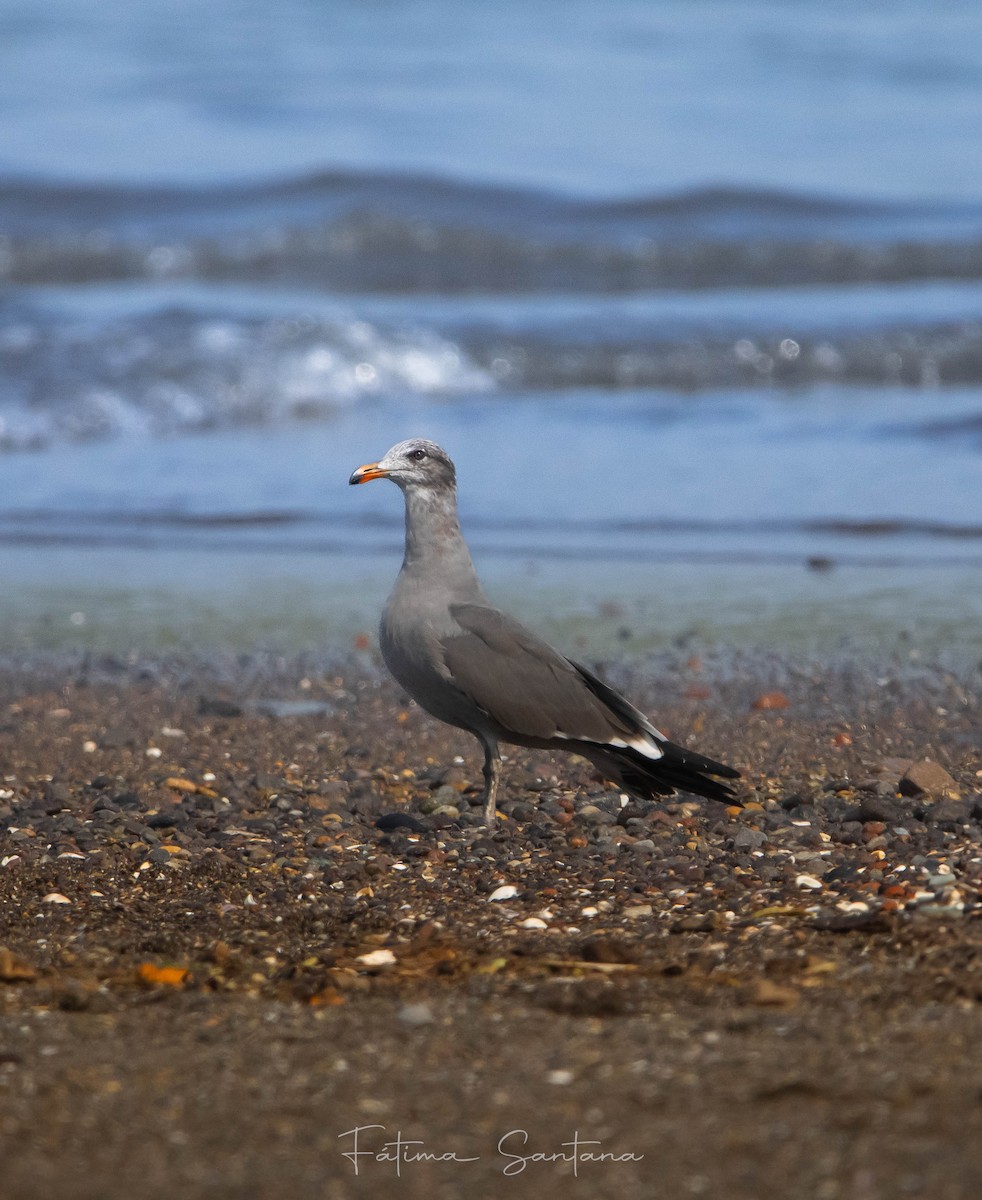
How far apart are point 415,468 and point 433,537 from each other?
26 cm

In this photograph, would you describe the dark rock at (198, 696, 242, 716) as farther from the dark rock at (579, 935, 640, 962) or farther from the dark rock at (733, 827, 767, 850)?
the dark rock at (579, 935, 640, 962)

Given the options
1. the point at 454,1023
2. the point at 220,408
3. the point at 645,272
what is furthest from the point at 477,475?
the point at 645,272

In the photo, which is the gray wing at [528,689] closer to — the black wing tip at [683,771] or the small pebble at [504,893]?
the black wing tip at [683,771]

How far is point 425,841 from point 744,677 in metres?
2.18

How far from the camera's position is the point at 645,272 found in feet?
63.3

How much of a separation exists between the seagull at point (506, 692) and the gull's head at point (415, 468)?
0.93 feet

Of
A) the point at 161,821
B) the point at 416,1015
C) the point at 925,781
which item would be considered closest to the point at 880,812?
the point at 925,781

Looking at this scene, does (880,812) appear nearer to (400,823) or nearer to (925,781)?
(925,781)

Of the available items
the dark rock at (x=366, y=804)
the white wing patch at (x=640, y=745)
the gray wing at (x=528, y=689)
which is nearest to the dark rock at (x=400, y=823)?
the dark rock at (x=366, y=804)

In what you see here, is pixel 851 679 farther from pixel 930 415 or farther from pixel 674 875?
pixel 930 415

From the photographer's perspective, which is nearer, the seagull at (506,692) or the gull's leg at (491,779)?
the seagull at (506,692)

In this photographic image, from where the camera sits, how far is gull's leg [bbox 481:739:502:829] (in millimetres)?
4582

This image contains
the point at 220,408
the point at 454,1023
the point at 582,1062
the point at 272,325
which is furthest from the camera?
the point at 272,325

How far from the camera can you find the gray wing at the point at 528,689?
178 inches
